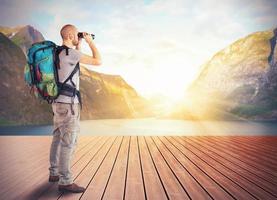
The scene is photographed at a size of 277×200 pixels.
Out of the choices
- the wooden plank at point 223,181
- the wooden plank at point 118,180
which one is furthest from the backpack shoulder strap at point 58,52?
the wooden plank at point 223,181

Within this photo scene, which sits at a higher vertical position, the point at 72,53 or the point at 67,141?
the point at 72,53

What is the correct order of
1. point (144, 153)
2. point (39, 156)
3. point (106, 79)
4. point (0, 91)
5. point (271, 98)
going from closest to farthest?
point (39, 156), point (144, 153), point (0, 91), point (271, 98), point (106, 79)

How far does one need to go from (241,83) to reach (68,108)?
117 m

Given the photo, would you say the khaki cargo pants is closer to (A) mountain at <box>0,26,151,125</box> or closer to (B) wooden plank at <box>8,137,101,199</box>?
(B) wooden plank at <box>8,137,101,199</box>

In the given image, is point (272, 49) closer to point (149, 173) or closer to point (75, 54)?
point (149, 173)

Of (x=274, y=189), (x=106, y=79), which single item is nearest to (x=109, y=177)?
(x=274, y=189)

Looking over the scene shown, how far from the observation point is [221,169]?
11.1ft

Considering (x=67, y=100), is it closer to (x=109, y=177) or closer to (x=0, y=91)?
(x=109, y=177)

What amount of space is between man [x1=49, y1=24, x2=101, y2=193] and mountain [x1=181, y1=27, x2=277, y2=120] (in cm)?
9576

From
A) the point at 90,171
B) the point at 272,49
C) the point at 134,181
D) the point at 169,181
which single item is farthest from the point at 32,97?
the point at 272,49

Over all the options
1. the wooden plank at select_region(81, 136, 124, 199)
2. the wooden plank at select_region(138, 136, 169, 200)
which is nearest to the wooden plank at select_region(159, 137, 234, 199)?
the wooden plank at select_region(138, 136, 169, 200)

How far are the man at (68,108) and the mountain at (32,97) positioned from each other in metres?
42.7

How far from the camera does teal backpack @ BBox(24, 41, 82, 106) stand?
Answer: 224cm

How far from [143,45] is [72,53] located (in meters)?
→ 143
